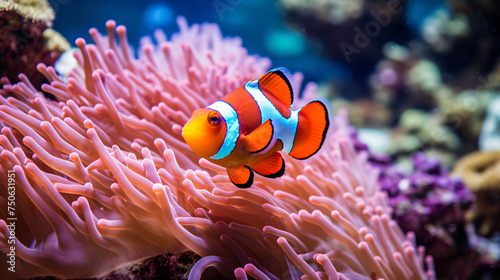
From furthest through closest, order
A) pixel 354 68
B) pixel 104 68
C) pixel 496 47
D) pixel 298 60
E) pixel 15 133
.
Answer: pixel 298 60
pixel 354 68
pixel 496 47
pixel 104 68
pixel 15 133

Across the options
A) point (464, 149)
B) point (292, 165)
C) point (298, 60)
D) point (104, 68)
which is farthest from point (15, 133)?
point (298, 60)

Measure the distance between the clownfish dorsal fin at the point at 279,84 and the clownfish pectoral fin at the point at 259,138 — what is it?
0.44 feet

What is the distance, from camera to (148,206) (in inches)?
40.8

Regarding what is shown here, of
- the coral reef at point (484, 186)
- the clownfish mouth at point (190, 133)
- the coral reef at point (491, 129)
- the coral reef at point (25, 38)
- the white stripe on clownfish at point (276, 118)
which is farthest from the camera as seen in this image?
the coral reef at point (491, 129)

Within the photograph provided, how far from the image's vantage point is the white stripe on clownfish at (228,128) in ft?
2.95

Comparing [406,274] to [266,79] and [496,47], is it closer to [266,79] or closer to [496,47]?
[266,79]

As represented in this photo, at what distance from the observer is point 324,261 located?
105 cm

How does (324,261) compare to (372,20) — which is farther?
(372,20)

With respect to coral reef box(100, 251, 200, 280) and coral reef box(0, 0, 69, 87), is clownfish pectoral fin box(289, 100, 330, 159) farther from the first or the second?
coral reef box(0, 0, 69, 87)

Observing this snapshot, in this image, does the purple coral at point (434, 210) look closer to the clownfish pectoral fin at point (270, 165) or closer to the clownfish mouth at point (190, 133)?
the clownfish pectoral fin at point (270, 165)

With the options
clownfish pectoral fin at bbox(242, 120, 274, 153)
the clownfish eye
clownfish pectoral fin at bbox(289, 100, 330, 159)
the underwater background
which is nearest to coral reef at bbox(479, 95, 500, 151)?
the underwater background

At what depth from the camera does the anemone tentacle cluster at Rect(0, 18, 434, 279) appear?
3.46 ft

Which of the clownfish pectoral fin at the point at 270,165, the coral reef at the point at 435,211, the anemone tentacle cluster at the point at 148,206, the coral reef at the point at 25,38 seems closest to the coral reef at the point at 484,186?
the coral reef at the point at 435,211

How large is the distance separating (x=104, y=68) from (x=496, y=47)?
14.0 ft
